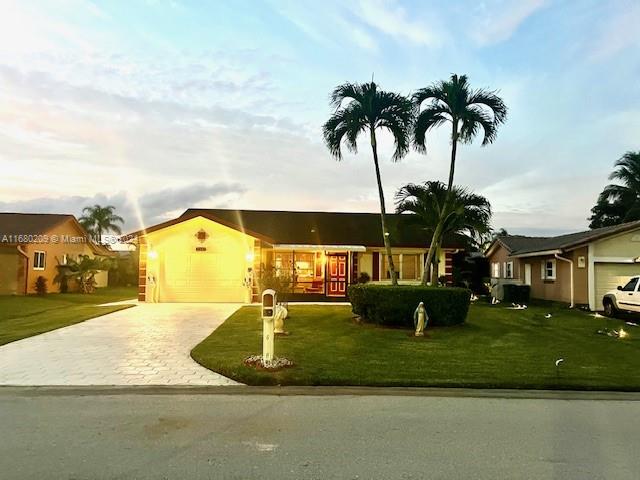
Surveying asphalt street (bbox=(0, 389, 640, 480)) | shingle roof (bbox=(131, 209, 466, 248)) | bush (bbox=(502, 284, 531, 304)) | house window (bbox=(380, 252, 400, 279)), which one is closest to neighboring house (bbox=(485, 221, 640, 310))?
bush (bbox=(502, 284, 531, 304))

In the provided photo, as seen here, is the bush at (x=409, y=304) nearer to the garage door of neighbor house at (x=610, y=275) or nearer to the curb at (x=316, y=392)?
the curb at (x=316, y=392)

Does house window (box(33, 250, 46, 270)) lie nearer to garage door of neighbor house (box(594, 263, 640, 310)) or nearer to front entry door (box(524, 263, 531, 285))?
front entry door (box(524, 263, 531, 285))

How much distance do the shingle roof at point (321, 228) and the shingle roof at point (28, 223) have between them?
8459 millimetres

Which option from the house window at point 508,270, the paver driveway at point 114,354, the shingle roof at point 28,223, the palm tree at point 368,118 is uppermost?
the palm tree at point 368,118

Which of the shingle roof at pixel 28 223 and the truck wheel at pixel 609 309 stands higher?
the shingle roof at pixel 28 223

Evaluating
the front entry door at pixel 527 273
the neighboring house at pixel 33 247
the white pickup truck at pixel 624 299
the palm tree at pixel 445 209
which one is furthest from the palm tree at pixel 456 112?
the neighboring house at pixel 33 247

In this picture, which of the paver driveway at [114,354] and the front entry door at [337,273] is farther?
the front entry door at [337,273]

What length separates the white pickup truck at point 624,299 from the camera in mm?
16734

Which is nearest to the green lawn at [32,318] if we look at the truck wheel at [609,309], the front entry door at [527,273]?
the truck wheel at [609,309]

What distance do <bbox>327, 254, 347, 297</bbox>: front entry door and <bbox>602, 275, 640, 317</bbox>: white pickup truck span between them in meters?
11.8

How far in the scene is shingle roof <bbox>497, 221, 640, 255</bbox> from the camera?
20484 millimetres

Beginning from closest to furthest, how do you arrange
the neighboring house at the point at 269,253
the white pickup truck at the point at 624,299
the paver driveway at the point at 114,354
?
the paver driveway at the point at 114,354 < the white pickup truck at the point at 624,299 < the neighboring house at the point at 269,253

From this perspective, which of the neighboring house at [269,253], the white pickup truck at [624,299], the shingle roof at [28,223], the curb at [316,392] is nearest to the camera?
the curb at [316,392]

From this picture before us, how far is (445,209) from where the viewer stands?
15.8 meters
